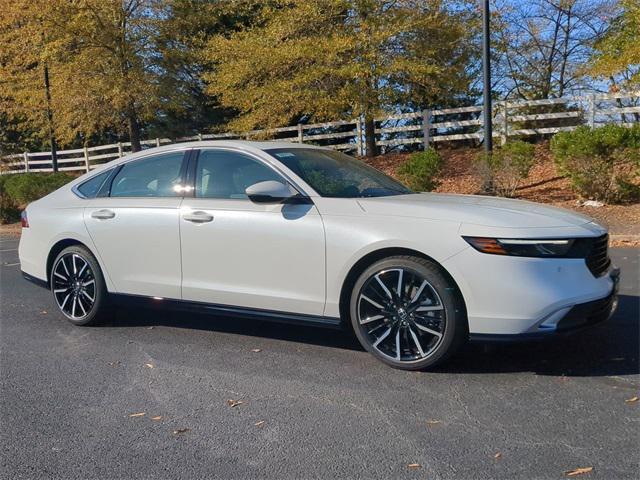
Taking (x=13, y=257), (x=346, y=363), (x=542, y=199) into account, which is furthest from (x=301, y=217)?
(x=542, y=199)

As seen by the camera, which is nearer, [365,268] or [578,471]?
[578,471]

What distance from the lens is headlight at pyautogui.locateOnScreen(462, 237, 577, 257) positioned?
385 cm

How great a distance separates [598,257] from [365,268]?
1492 millimetres

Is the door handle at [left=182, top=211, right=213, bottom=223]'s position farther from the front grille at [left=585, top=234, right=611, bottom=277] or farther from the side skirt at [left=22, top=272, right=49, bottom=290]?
the front grille at [left=585, top=234, right=611, bottom=277]

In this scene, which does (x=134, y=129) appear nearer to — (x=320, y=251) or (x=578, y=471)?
(x=320, y=251)

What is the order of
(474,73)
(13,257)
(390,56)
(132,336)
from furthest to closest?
(474,73) → (390,56) → (13,257) → (132,336)

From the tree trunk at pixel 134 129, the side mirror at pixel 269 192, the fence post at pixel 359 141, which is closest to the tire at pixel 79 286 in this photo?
the side mirror at pixel 269 192

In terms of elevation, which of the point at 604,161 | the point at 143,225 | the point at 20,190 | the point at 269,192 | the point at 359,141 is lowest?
the point at 143,225

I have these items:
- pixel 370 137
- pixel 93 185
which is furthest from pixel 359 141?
pixel 93 185

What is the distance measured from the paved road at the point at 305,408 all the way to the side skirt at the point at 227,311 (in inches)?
11.2

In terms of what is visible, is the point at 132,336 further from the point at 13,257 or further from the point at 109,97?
the point at 109,97

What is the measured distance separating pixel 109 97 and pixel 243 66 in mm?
5675

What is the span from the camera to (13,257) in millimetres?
11031

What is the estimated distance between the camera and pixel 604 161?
1230cm
